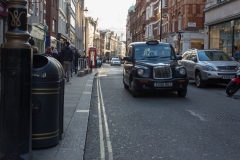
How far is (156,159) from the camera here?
4.43 meters

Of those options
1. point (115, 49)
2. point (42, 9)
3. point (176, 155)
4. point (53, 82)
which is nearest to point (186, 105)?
point (176, 155)

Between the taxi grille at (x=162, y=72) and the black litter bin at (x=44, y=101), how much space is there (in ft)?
19.0

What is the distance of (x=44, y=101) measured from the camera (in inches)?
170

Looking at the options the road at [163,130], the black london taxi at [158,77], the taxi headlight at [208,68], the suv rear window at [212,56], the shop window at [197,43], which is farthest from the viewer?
the shop window at [197,43]

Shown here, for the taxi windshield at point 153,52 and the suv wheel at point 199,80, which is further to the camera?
the suv wheel at point 199,80

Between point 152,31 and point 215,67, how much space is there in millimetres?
48477

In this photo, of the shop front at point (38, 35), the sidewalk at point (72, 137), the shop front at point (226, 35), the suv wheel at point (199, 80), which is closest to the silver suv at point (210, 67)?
the suv wheel at point (199, 80)

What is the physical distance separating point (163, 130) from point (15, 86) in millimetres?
3303

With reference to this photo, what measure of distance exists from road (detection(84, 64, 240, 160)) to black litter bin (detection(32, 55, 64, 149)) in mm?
630

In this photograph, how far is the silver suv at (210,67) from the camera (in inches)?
523

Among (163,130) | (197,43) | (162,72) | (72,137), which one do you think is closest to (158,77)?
(162,72)

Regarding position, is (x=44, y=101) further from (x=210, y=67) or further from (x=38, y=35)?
(x=38, y=35)

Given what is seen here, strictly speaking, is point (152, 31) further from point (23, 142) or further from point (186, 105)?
point (23, 142)

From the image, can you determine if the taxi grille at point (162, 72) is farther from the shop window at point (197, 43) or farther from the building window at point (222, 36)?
the shop window at point (197, 43)
